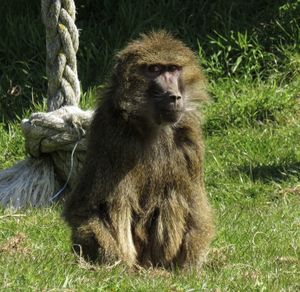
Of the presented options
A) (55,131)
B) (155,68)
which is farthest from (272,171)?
(155,68)

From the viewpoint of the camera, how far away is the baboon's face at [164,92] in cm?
588

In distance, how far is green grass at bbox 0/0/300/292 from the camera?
19.8 ft

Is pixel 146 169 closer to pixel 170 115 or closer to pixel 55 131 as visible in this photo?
pixel 170 115

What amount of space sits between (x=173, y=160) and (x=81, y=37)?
14.7 feet

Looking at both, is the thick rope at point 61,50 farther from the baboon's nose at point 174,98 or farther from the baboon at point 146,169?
the baboon's nose at point 174,98

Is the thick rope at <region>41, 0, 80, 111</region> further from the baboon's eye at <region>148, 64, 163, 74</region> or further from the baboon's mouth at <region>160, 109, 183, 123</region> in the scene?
the baboon's mouth at <region>160, 109, 183, 123</region>

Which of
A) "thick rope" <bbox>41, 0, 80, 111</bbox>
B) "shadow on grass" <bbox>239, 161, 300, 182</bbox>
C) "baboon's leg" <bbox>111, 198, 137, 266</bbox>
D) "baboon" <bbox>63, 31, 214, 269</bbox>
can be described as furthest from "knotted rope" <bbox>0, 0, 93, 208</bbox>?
"baboon's leg" <bbox>111, 198, 137, 266</bbox>

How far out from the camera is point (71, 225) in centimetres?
602

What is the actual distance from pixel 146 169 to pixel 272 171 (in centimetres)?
273

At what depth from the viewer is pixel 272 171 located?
858cm

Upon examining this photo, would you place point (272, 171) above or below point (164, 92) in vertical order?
below

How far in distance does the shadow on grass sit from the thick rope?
64.1 inches

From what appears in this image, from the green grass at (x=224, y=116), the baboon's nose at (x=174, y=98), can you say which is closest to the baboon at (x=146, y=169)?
the baboon's nose at (x=174, y=98)

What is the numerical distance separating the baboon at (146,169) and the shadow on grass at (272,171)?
90.3 inches
